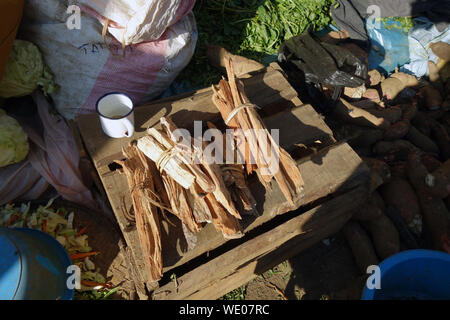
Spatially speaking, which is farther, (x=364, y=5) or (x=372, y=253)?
(x=364, y=5)

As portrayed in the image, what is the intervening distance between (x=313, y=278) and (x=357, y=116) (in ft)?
5.55

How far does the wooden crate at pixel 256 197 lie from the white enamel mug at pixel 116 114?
77 mm

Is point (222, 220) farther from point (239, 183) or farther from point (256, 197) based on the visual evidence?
point (256, 197)

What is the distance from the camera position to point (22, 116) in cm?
296


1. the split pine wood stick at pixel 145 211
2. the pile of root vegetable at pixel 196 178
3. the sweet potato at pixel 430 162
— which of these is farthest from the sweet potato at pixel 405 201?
the split pine wood stick at pixel 145 211

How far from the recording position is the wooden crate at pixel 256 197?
1.88 metres

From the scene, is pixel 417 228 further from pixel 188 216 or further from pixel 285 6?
pixel 285 6

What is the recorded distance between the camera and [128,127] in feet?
6.95

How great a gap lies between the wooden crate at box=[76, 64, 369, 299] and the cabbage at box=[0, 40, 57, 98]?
32.0 inches

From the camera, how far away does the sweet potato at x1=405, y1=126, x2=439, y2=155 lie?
351 cm

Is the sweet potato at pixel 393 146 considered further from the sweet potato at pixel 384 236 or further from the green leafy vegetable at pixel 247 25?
the green leafy vegetable at pixel 247 25

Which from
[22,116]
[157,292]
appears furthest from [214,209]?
[22,116]

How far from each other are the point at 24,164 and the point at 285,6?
3356 millimetres

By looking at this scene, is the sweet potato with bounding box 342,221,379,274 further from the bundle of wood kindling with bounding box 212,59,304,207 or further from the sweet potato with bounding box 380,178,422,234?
the bundle of wood kindling with bounding box 212,59,304,207
